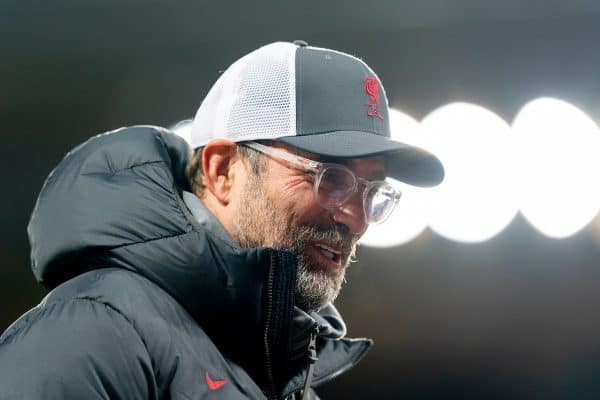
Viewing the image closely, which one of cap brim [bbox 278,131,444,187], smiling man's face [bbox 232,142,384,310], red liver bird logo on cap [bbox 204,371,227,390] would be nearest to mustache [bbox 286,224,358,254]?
smiling man's face [bbox 232,142,384,310]

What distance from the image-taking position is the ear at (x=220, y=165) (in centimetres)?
110

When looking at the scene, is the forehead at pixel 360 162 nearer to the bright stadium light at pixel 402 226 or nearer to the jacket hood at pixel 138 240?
the jacket hood at pixel 138 240

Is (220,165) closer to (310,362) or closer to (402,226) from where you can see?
(310,362)

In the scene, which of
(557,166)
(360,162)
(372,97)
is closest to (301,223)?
(360,162)

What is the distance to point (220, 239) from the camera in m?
0.93

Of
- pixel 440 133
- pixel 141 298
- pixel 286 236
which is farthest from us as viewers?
pixel 440 133

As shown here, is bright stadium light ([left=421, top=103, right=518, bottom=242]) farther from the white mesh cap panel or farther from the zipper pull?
the zipper pull

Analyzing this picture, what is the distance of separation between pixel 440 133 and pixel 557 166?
1.72 ft

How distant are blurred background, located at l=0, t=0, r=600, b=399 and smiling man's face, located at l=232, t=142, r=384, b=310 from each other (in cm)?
163

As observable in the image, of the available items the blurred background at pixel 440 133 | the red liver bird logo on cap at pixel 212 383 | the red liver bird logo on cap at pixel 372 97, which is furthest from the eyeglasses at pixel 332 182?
the blurred background at pixel 440 133

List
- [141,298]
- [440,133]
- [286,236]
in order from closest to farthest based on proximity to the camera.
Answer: [141,298]
[286,236]
[440,133]

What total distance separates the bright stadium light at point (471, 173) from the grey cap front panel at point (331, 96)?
1.68 m

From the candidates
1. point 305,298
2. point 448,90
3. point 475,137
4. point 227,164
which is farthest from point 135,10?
point 305,298

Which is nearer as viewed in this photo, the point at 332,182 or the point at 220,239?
the point at 220,239
